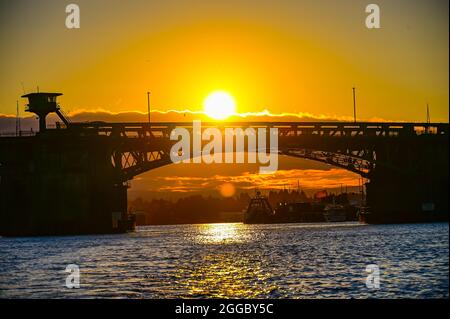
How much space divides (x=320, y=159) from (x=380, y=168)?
384 inches

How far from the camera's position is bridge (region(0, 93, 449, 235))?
12275 cm

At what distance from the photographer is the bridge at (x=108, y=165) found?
123 metres

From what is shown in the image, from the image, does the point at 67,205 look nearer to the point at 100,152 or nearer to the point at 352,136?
the point at 100,152

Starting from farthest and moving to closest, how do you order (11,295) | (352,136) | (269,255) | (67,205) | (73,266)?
(352,136), (67,205), (269,255), (73,266), (11,295)

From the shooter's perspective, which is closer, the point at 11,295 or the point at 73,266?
the point at 11,295

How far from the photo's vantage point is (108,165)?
124 m

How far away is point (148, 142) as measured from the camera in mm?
124312

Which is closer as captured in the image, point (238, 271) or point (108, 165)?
point (238, 271)

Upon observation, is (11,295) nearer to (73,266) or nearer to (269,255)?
(73,266)

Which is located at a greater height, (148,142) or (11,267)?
(148,142)

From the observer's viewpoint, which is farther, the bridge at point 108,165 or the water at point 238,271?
the bridge at point 108,165

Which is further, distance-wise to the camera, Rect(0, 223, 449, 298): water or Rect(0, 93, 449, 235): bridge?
Rect(0, 93, 449, 235): bridge
